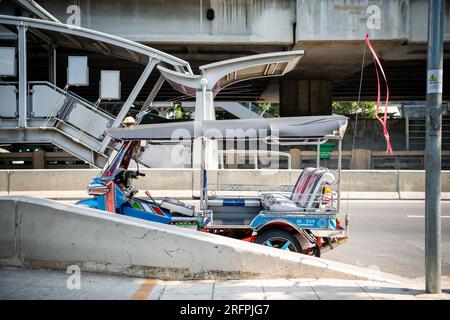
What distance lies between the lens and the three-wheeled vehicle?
644 cm

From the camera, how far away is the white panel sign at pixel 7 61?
53.3 feet

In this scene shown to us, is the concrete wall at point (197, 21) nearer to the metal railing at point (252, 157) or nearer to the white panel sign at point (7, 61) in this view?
the white panel sign at point (7, 61)

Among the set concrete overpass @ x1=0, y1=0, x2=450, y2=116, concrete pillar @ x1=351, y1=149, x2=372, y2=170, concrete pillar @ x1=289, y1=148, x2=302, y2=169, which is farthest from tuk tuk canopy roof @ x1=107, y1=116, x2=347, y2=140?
concrete overpass @ x1=0, y1=0, x2=450, y2=116

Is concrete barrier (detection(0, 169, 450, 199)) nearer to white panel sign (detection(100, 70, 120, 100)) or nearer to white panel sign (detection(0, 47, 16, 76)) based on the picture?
white panel sign (detection(0, 47, 16, 76))

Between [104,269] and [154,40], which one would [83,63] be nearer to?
[154,40]

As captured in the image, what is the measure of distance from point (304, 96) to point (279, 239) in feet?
70.9

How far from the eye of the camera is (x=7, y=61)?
16297mm

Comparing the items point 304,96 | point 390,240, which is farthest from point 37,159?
point 304,96

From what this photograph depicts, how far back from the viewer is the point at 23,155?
715 inches

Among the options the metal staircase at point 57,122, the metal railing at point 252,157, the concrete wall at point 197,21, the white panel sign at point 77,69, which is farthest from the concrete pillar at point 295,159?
the white panel sign at point 77,69

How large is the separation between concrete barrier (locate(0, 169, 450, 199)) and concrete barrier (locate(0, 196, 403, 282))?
9.67 m

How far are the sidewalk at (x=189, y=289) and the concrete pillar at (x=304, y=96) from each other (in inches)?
868
